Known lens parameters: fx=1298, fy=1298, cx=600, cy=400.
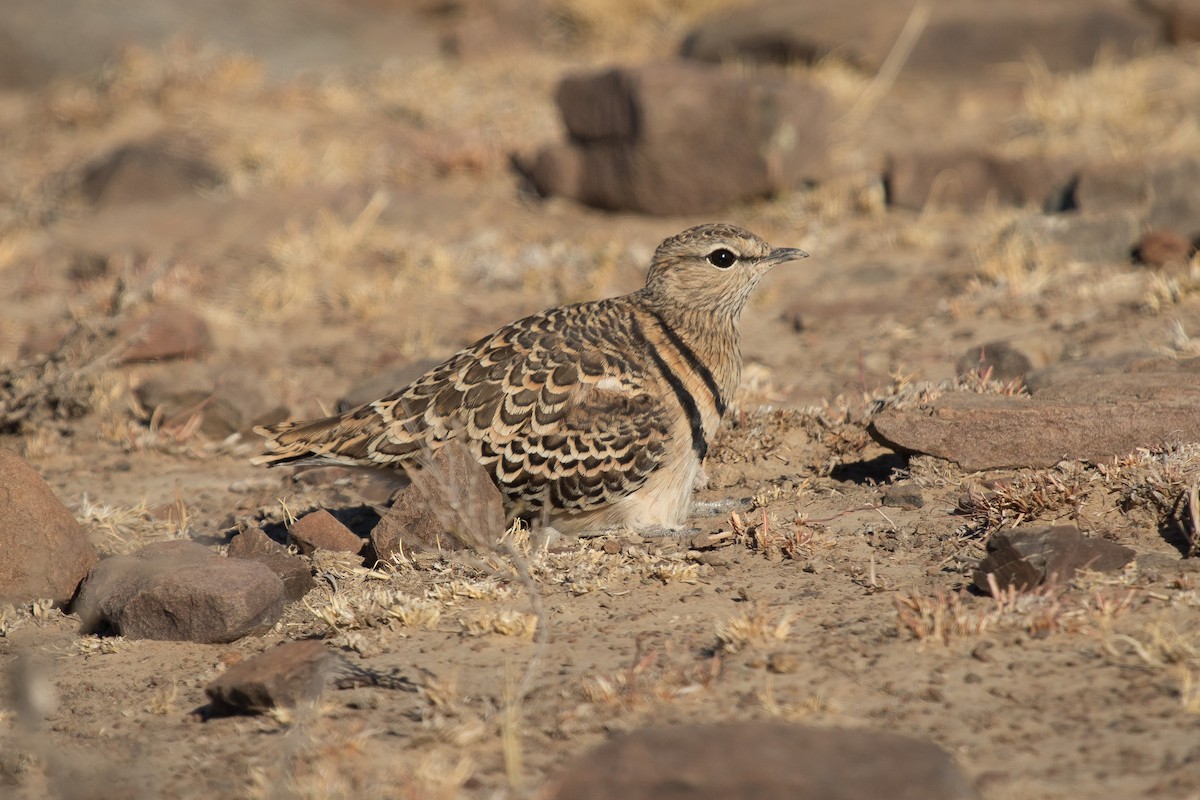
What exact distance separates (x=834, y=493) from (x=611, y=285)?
460 centimetres

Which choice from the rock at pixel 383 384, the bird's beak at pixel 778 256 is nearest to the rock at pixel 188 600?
the rock at pixel 383 384

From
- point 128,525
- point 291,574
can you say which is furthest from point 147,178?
point 291,574

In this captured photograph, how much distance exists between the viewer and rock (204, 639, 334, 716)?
465 centimetres

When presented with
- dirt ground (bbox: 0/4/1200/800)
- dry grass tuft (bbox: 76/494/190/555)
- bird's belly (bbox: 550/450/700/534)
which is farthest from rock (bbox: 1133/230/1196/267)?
dry grass tuft (bbox: 76/494/190/555)

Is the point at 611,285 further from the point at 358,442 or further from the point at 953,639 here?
the point at 953,639

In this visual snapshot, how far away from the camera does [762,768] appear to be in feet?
11.8

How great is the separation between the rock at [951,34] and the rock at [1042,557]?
10.5 metres

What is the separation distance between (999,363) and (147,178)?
892 centimetres

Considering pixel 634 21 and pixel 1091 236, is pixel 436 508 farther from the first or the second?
pixel 634 21

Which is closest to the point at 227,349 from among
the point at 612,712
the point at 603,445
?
the point at 603,445

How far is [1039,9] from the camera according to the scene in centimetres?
1447

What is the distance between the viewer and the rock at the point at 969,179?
11.4 m

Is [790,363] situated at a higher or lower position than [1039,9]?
lower

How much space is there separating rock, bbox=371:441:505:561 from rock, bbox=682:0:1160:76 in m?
9.86
